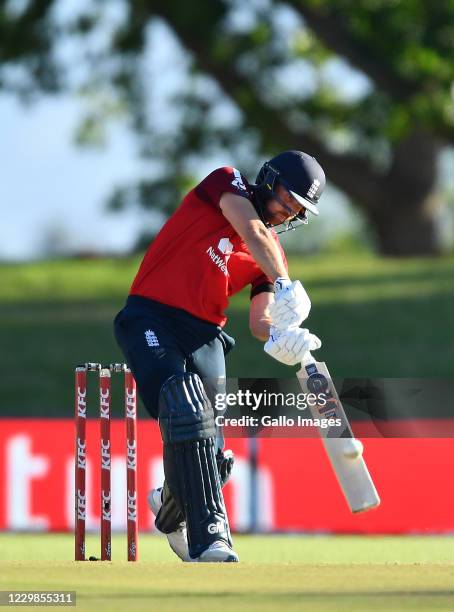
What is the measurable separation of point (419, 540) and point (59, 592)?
5.91 meters

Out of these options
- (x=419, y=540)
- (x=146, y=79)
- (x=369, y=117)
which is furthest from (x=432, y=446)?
(x=146, y=79)

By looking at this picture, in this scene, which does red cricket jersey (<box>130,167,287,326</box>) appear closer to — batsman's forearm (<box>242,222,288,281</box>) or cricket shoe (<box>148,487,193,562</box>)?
batsman's forearm (<box>242,222,288,281</box>)

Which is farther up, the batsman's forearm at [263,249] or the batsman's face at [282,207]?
the batsman's face at [282,207]

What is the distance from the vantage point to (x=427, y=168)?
3111cm

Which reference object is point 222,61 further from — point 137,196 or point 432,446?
point 432,446

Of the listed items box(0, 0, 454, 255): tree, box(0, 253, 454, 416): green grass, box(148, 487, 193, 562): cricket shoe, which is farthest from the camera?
box(0, 0, 454, 255): tree

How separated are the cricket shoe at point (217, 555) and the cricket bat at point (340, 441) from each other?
599mm

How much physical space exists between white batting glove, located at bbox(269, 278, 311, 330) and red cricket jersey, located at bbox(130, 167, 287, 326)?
1.07 feet

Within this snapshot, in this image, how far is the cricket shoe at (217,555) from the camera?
5824mm

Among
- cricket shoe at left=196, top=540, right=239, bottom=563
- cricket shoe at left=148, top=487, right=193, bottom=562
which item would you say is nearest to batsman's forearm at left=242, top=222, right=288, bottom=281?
cricket shoe at left=196, top=540, right=239, bottom=563

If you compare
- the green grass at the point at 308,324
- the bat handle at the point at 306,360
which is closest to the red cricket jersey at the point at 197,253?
the bat handle at the point at 306,360

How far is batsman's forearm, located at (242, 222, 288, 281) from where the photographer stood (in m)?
5.95

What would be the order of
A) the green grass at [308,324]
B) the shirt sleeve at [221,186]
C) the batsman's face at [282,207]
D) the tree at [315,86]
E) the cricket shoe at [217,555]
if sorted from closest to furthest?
the cricket shoe at [217,555]
the shirt sleeve at [221,186]
the batsman's face at [282,207]
the green grass at [308,324]
the tree at [315,86]

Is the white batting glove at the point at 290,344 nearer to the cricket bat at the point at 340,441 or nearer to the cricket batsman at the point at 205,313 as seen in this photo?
the cricket batsman at the point at 205,313
